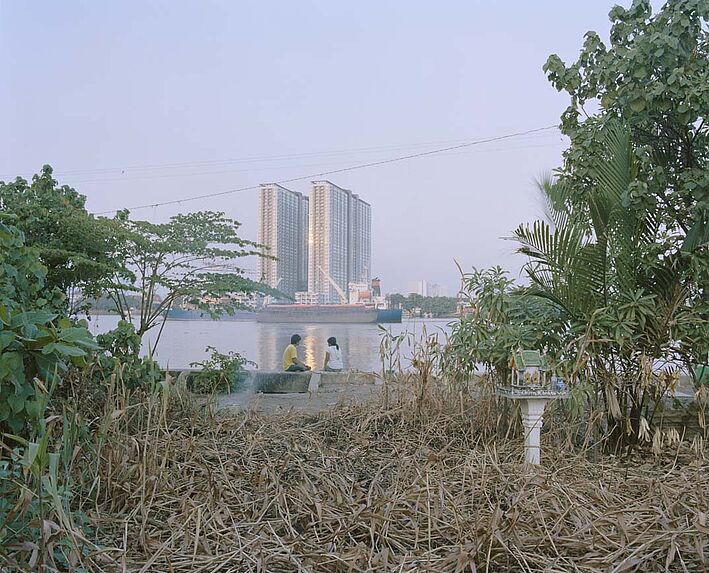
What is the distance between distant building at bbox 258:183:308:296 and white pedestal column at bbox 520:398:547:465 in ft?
26.2

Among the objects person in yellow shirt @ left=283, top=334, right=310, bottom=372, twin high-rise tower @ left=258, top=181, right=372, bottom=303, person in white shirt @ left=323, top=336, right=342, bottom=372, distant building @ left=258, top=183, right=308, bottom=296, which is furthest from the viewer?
twin high-rise tower @ left=258, top=181, right=372, bottom=303

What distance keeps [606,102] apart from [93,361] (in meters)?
3.13

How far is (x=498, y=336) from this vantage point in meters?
3.31

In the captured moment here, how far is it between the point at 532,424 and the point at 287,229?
36.6 ft

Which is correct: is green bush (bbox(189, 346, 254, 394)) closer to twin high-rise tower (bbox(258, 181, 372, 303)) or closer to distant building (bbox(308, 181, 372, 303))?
twin high-rise tower (bbox(258, 181, 372, 303))

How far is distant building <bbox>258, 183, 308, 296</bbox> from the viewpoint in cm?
1227

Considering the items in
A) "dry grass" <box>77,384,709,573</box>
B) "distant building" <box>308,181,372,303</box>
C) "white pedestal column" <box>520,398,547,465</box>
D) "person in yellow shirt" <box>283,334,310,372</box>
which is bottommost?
"dry grass" <box>77,384,709,573</box>

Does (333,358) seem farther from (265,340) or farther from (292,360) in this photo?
(265,340)

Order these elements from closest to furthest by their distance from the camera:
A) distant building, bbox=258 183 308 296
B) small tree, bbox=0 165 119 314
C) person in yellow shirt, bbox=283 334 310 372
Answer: small tree, bbox=0 165 119 314
person in yellow shirt, bbox=283 334 310 372
distant building, bbox=258 183 308 296

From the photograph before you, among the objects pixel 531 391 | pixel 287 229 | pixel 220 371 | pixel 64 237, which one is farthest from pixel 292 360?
pixel 287 229

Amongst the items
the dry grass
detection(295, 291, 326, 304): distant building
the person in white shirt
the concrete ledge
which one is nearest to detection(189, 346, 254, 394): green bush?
the concrete ledge

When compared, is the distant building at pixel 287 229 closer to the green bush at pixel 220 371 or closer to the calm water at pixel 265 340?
the calm water at pixel 265 340

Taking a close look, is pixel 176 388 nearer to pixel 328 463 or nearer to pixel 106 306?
pixel 328 463

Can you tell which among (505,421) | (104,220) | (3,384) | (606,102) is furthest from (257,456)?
(104,220)
